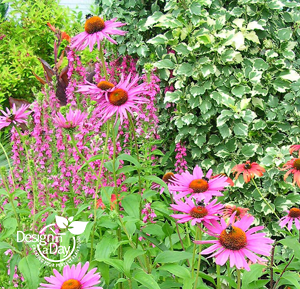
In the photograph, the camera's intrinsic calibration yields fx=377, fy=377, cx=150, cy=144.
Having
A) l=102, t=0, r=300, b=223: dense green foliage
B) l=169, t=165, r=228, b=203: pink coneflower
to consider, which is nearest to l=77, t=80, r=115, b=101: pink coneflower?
l=169, t=165, r=228, b=203: pink coneflower

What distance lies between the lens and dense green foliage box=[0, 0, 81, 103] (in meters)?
4.18

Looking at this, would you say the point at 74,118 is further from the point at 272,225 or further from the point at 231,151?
the point at 272,225

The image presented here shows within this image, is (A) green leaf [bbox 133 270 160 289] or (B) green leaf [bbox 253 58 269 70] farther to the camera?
(B) green leaf [bbox 253 58 269 70]

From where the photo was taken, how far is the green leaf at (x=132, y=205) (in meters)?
1.24

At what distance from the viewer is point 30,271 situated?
1.08 metres

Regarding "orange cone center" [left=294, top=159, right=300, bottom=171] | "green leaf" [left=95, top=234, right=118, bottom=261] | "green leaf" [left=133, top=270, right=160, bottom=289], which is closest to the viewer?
"green leaf" [left=133, top=270, right=160, bottom=289]

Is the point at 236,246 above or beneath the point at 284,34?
beneath

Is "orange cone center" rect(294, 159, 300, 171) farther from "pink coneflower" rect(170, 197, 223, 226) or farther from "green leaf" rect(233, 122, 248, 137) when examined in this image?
"green leaf" rect(233, 122, 248, 137)

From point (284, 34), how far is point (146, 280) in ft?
6.92

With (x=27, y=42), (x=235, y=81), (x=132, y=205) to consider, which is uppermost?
(x=27, y=42)

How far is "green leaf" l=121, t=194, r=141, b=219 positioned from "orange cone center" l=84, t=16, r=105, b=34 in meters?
0.57

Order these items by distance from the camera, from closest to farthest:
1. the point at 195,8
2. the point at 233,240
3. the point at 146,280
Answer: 1. the point at 233,240
2. the point at 146,280
3. the point at 195,8

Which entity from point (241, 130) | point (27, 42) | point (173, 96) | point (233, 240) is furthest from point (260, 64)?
point (27, 42)

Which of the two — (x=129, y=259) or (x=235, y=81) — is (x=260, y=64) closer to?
(x=235, y=81)
